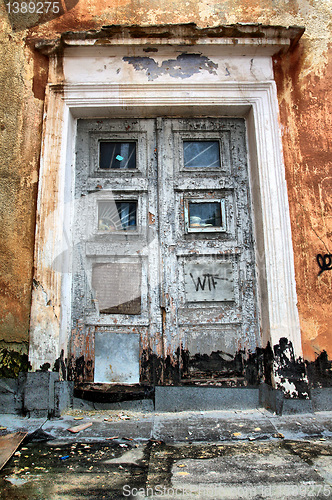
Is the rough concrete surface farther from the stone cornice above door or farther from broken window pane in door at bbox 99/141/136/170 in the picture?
the stone cornice above door

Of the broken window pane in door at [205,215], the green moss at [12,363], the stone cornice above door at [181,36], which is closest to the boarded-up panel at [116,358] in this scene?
the green moss at [12,363]

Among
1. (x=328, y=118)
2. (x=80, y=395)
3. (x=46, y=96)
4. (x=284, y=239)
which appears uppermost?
(x=46, y=96)

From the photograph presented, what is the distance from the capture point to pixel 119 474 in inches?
71.1

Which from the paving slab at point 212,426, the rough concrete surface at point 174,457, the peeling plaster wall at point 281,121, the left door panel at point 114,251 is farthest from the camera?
the left door panel at point 114,251

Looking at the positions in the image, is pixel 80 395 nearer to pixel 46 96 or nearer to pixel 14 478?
pixel 14 478

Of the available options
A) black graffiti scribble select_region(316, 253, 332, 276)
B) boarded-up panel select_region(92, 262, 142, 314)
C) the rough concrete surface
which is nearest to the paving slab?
the rough concrete surface

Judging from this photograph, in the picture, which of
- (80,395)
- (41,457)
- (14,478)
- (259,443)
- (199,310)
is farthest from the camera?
(199,310)

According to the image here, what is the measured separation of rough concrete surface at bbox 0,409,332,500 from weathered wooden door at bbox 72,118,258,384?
0.51 m

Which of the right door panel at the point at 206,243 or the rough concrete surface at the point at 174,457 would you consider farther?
the right door panel at the point at 206,243

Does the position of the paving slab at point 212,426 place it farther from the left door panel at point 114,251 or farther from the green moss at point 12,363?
the green moss at point 12,363

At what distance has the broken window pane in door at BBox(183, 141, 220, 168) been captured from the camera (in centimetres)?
336

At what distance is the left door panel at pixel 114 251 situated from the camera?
9.87ft

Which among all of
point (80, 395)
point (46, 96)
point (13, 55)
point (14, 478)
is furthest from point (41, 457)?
point (13, 55)

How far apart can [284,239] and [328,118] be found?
1248 mm
